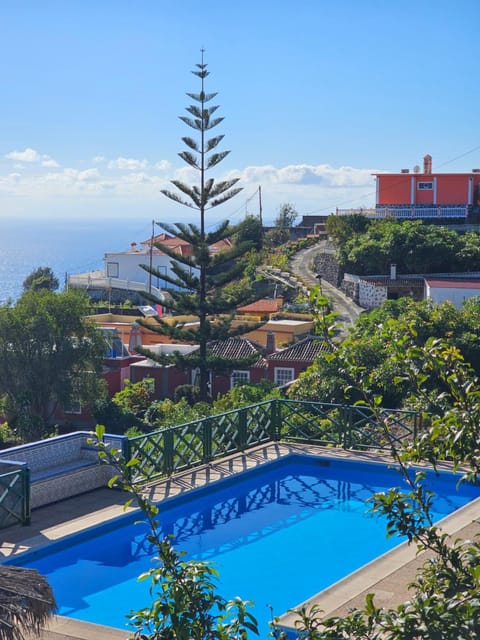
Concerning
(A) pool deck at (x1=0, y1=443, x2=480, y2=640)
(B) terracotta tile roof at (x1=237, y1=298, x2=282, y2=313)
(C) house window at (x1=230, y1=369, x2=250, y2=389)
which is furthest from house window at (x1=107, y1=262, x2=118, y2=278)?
(A) pool deck at (x1=0, y1=443, x2=480, y2=640)

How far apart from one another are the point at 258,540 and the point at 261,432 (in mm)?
3562

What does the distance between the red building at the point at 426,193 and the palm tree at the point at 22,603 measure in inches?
1329

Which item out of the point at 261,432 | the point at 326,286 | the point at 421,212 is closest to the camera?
the point at 261,432

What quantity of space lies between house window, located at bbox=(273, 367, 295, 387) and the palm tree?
18.2 m

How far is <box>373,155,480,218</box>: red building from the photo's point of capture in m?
38.8

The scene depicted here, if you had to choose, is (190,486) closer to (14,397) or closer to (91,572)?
(91,572)

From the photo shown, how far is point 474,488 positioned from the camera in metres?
12.4

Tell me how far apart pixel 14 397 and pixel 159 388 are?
4.43 m

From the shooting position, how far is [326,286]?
37.6 metres

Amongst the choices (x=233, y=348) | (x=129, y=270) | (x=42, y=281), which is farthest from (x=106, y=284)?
(x=233, y=348)

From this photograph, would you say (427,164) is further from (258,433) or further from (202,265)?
(258,433)

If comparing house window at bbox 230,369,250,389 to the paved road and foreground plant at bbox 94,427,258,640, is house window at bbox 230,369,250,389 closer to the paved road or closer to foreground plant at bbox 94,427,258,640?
the paved road

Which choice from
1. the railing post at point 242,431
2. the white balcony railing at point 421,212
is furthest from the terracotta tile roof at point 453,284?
the railing post at point 242,431

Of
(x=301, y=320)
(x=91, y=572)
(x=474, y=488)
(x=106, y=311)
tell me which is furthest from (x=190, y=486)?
(x=106, y=311)
